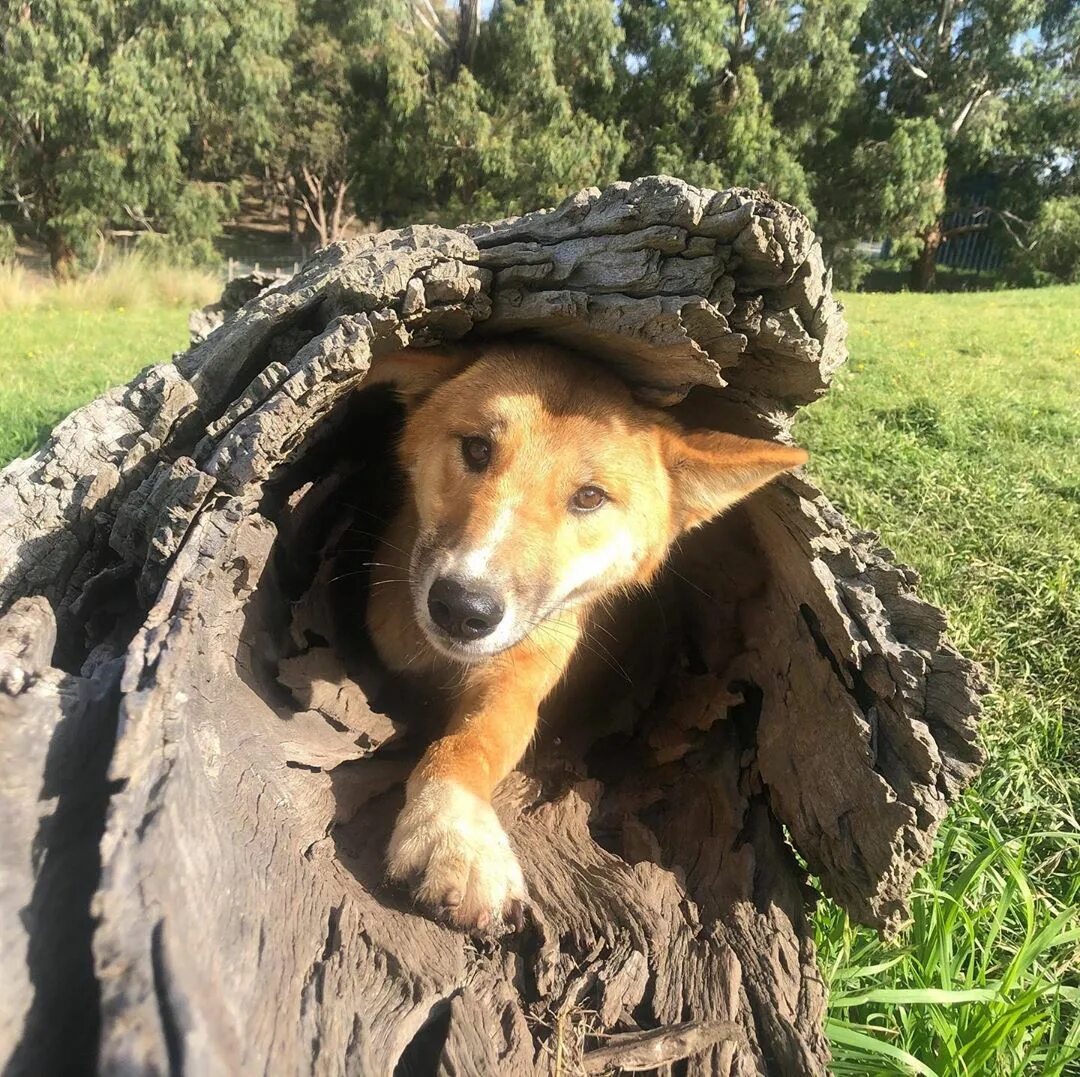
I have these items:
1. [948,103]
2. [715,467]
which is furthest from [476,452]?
[948,103]

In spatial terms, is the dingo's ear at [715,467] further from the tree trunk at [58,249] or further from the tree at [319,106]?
the tree at [319,106]

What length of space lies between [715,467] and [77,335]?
35.3 feet

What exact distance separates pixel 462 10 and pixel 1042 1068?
102 ft

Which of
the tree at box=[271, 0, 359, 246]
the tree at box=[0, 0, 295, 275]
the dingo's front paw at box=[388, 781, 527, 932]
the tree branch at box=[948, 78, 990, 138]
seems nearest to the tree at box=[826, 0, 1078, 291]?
the tree branch at box=[948, 78, 990, 138]

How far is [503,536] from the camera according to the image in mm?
2770

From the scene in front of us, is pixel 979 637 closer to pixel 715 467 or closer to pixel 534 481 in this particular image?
pixel 715 467

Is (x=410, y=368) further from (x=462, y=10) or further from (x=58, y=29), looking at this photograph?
(x=462, y=10)

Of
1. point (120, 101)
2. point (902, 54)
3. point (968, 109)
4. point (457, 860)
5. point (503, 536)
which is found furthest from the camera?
point (902, 54)

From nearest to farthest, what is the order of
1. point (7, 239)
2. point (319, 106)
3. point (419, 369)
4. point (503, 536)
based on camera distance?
1. point (503, 536)
2. point (419, 369)
3. point (7, 239)
4. point (319, 106)

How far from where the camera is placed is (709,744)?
10.6ft

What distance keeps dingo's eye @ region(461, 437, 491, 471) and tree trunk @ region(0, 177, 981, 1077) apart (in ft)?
1.36

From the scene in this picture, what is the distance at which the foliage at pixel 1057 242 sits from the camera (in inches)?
1129

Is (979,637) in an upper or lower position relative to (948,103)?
lower

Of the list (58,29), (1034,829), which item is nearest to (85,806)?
(1034,829)
